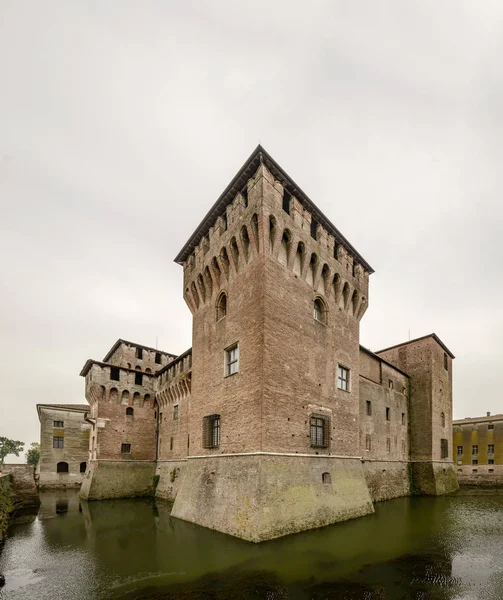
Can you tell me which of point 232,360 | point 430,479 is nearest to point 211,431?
point 232,360

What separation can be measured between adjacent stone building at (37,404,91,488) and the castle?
1000cm

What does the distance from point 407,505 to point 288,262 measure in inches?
694

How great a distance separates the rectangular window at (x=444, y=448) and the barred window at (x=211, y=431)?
23.2 meters

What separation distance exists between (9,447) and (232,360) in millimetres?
92515

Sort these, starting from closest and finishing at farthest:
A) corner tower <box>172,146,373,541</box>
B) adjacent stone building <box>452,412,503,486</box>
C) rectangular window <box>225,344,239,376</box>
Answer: corner tower <box>172,146,373,541</box>, rectangular window <box>225,344,239,376</box>, adjacent stone building <box>452,412,503,486</box>

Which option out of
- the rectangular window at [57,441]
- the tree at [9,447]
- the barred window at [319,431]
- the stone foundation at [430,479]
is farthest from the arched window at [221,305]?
the tree at [9,447]

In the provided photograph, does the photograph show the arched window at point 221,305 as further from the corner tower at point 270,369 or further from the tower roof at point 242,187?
the tower roof at point 242,187

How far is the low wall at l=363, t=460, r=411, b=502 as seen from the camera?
22656mm

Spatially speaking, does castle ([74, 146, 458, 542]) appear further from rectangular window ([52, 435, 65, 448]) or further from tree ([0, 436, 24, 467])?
tree ([0, 436, 24, 467])

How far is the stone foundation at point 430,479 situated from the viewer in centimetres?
2700

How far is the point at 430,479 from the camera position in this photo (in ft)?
89.2

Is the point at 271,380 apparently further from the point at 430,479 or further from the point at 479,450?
the point at 479,450

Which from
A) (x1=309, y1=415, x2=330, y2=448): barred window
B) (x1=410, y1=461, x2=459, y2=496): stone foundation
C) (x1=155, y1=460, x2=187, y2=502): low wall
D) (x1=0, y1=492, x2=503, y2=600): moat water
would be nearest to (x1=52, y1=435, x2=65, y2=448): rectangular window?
(x1=155, y1=460, x2=187, y2=502): low wall

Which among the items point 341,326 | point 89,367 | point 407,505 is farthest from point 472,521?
point 89,367
